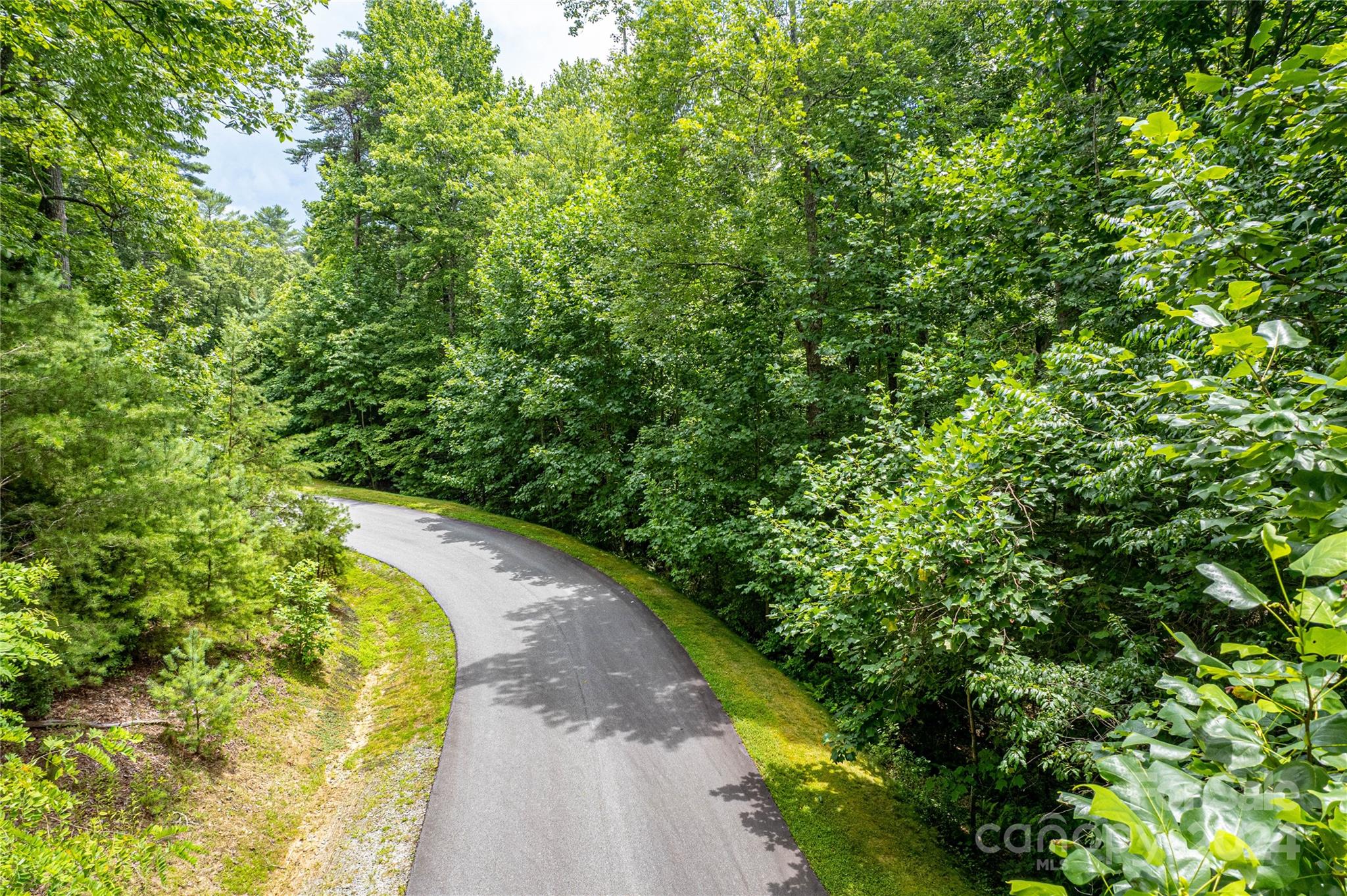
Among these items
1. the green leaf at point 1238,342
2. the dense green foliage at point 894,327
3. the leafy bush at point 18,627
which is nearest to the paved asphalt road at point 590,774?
the dense green foliage at point 894,327

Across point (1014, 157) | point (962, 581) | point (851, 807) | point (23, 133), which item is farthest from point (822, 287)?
point (23, 133)

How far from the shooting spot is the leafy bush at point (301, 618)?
Result: 8.41 metres

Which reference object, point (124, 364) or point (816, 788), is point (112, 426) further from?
point (816, 788)

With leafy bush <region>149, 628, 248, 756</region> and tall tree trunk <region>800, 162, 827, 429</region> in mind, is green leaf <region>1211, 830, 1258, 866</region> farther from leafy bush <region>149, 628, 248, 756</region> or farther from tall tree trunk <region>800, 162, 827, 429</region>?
tall tree trunk <region>800, 162, 827, 429</region>

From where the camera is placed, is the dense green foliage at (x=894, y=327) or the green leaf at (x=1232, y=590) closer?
the green leaf at (x=1232, y=590)

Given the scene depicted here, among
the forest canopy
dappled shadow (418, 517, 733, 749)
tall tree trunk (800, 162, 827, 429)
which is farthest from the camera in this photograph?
tall tree trunk (800, 162, 827, 429)

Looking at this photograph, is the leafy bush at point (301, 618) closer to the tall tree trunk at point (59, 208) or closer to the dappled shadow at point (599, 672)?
the dappled shadow at point (599, 672)

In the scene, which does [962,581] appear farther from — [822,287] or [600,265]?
[600,265]

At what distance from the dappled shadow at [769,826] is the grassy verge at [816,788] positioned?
10cm

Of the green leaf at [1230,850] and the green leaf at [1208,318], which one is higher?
the green leaf at [1208,318]

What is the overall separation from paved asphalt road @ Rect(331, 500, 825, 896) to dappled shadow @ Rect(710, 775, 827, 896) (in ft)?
0.06

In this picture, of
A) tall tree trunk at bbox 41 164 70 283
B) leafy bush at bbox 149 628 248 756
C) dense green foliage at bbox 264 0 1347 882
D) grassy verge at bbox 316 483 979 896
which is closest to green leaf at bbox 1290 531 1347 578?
dense green foliage at bbox 264 0 1347 882

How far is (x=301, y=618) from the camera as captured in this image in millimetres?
8477

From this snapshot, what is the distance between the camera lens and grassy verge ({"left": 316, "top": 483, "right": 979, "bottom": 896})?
5461 mm
